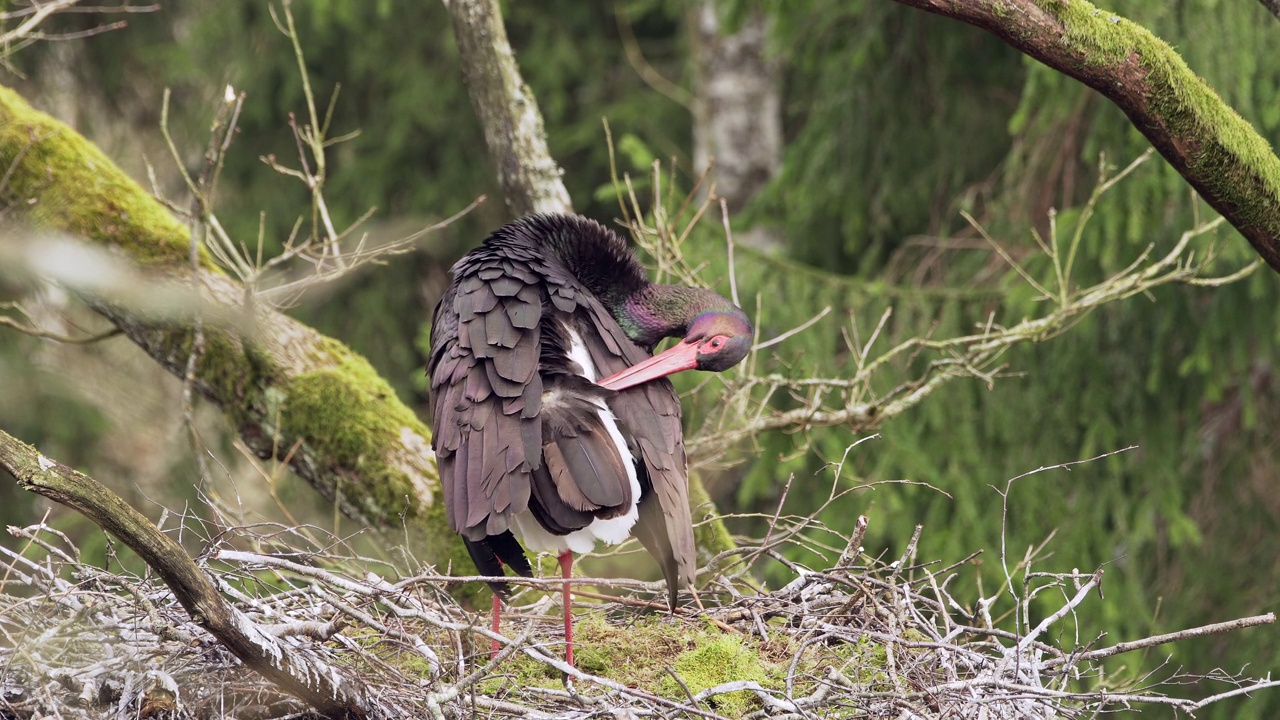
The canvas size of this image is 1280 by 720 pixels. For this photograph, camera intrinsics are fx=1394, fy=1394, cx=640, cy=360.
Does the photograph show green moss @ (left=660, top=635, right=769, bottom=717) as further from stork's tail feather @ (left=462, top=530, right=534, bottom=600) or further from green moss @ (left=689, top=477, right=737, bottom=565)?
green moss @ (left=689, top=477, right=737, bottom=565)

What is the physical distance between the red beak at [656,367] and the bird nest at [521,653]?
536 millimetres

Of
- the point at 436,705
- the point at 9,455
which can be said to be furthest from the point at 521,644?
the point at 9,455

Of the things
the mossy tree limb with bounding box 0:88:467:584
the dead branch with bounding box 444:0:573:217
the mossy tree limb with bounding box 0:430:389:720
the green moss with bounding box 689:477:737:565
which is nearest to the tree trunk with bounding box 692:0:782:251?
the dead branch with bounding box 444:0:573:217

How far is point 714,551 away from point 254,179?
571 centimetres

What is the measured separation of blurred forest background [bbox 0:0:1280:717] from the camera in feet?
18.7

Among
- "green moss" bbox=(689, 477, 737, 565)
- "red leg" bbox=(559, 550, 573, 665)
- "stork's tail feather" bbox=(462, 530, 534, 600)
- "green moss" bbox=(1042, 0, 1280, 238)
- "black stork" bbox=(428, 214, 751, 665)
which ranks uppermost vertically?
"green moss" bbox=(1042, 0, 1280, 238)

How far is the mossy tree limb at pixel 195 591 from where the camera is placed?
2.35 m

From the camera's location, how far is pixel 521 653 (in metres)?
3.44

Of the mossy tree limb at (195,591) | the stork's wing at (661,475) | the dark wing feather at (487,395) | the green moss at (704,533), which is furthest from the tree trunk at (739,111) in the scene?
the mossy tree limb at (195,591)

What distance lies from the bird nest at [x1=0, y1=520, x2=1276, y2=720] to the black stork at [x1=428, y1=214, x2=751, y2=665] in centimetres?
25

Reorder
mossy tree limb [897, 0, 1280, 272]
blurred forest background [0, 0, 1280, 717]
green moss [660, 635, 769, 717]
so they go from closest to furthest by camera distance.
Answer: mossy tree limb [897, 0, 1280, 272]
green moss [660, 635, 769, 717]
blurred forest background [0, 0, 1280, 717]

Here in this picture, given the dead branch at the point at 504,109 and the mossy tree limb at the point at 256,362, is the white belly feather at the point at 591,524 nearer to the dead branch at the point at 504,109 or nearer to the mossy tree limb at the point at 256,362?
the mossy tree limb at the point at 256,362

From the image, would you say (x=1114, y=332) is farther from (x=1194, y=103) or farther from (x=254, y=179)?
(x=254, y=179)

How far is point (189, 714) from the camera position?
2.96 m
